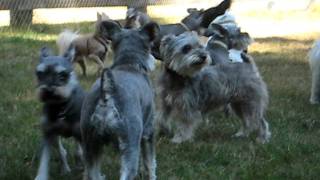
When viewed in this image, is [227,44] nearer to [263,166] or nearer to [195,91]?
[195,91]

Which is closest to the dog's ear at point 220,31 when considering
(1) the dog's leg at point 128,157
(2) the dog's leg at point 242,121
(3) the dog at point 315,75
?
(2) the dog's leg at point 242,121

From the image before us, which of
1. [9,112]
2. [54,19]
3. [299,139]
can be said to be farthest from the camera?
[54,19]

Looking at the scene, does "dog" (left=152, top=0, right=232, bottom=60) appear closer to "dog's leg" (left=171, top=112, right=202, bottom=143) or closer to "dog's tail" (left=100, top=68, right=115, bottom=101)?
"dog's leg" (left=171, top=112, right=202, bottom=143)

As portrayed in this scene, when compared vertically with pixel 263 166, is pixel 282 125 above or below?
below

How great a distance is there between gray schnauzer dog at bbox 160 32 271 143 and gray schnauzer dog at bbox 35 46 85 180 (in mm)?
1799

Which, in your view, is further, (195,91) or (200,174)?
(195,91)

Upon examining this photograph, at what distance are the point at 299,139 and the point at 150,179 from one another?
232cm

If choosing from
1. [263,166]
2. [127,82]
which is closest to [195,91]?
[263,166]

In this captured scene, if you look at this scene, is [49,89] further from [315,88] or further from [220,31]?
[315,88]

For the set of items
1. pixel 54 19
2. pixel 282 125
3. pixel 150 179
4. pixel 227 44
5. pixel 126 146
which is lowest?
pixel 54 19

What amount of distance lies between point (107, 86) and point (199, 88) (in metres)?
2.74

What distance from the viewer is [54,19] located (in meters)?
15.8

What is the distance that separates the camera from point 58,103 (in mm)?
5332

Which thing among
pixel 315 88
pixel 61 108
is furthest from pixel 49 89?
pixel 315 88
